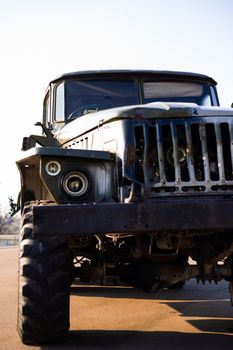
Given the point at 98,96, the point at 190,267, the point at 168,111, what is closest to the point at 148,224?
the point at 168,111

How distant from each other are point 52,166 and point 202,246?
1676mm

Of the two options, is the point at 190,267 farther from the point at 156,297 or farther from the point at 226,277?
the point at 156,297

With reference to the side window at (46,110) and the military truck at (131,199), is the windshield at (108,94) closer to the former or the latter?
the side window at (46,110)

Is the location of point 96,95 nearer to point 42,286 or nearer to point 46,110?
point 46,110

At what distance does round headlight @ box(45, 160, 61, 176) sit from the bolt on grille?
2.18ft

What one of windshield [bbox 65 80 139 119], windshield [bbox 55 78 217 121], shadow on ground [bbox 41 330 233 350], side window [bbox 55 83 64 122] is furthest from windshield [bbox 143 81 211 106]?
shadow on ground [bbox 41 330 233 350]

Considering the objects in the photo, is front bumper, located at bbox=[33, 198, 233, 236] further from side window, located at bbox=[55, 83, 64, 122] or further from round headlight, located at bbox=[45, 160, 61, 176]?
side window, located at bbox=[55, 83, 64, 122]

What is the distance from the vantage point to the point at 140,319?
5828mm

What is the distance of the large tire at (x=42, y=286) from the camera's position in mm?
4332

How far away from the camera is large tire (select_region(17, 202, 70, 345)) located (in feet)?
14.2

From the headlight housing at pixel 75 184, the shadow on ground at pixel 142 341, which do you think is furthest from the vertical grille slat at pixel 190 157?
the shadow on ground at pixel 142 341

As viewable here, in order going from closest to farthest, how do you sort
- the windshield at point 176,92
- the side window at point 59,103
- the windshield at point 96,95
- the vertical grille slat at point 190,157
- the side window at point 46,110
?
the vertical grille slat at point 190,157
the windshield at point 96,95
the side window at point 59,103
the windshield at point 176,92
the side window at point 46,110

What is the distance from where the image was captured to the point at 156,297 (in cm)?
757

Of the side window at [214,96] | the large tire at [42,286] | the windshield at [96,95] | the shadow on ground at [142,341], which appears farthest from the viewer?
the side window at [214,96]
